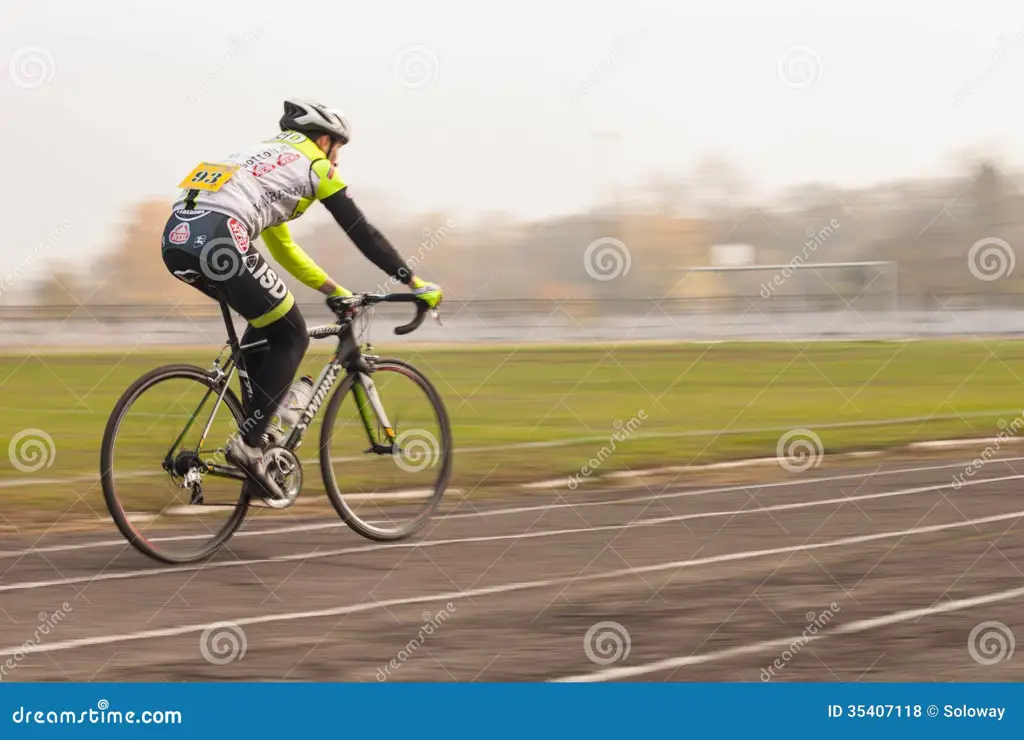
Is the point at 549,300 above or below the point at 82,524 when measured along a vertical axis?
above

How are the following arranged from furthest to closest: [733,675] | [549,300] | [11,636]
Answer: [549,300] → [11,636] → [733,675]

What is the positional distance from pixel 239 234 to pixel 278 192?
331 mm

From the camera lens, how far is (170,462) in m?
7.49

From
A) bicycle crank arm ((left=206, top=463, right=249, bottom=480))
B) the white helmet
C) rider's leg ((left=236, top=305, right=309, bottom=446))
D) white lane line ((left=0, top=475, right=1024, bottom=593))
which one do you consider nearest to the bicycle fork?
white lane line ((left=0, top=475, right=1024, bottom=593))

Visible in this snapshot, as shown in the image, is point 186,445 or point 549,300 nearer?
point 186,445

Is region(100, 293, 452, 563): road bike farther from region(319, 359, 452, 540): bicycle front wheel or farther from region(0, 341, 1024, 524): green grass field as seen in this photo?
region(0, 341, 1024, 524): green grass field

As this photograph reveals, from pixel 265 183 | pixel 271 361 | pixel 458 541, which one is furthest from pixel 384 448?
pixel 265 183

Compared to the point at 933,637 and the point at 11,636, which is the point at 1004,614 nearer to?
the point at 933,637

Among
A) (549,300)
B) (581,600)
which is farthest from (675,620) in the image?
(549,300)

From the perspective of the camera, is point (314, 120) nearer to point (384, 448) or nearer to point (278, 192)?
point (278, 192)

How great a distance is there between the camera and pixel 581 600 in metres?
6.82

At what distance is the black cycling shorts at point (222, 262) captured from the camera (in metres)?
7.26

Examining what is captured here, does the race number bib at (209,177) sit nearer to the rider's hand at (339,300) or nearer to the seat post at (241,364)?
the seat post at (241,364)

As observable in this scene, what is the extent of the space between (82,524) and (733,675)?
200 inches
